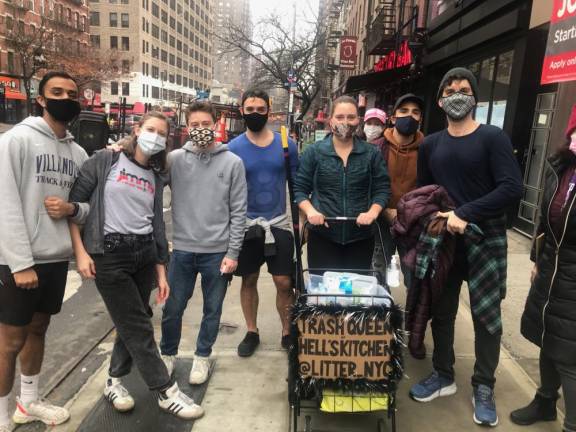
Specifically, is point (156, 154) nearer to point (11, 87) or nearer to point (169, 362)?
point (169, 362)

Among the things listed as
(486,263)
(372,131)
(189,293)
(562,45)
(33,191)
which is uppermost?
(562,45)

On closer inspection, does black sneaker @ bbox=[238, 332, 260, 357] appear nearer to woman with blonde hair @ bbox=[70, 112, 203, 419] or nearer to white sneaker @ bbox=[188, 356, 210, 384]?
white sneaker @ bbox=[188, 356, 210, 384]

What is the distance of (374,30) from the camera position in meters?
19.8

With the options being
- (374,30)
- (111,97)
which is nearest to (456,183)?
(374,30)

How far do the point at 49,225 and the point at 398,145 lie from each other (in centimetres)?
266

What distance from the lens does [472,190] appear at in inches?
113

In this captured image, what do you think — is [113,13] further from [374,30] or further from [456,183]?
[456,183]

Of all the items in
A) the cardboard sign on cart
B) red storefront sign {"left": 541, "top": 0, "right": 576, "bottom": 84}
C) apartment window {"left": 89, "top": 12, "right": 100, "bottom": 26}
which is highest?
apartment window {"left": 89, "top": 12, "right": 100, "bottom": 26}

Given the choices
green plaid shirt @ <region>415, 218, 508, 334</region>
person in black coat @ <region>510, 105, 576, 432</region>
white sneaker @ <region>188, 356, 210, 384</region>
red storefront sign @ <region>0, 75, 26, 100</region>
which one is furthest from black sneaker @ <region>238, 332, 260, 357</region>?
red storefront sign @ <region>0, 75, 26, 100</region>

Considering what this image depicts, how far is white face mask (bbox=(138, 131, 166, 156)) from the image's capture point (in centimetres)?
280

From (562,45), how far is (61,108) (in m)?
4.34

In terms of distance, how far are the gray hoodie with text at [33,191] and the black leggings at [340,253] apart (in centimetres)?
161

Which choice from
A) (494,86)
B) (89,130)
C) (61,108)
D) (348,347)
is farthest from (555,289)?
(89,130)

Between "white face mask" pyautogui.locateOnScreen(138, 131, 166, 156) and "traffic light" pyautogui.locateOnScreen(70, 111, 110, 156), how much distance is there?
687cm
